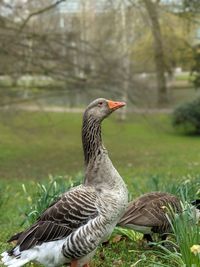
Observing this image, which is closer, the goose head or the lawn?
the goose head

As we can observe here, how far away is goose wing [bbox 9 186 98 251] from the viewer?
14.3 ft

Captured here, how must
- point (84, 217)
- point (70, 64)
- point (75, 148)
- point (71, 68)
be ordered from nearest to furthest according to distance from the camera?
point (84, 217) → point (70, 64) → point (71, 68) → point (75, 148)

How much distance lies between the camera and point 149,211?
17.8 feet

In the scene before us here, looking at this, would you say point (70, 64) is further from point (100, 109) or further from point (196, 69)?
point (100, 109)

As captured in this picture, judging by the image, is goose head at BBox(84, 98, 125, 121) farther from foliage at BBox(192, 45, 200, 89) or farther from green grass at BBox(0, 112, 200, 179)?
foliage at BBox(192, 45, 200, 89)

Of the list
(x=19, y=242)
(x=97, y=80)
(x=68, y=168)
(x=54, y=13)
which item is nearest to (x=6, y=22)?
(x=54, y=13)

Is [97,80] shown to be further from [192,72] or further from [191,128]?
[191,128]

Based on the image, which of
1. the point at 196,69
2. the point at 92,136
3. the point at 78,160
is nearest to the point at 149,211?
Answer: the point at 92,136

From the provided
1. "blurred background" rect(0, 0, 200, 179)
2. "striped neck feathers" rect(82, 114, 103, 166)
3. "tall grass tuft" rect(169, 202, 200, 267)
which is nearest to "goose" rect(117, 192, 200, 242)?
"tall grass tuft" rect(169, 202, 200, 267)

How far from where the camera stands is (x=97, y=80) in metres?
17.2

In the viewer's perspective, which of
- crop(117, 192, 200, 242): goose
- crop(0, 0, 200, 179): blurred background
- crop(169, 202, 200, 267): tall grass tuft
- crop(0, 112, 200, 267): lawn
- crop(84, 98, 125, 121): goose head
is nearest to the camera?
crop(169, 202, 200, 267): tall grass tuft

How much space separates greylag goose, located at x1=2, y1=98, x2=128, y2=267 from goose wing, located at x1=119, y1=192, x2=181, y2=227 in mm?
876

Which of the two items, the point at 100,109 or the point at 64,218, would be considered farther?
the point at 100,109

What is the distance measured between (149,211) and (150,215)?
0.14 ft
